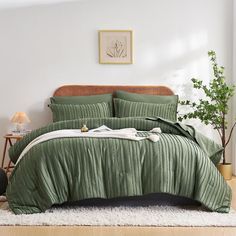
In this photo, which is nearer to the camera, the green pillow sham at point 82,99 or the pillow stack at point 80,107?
the pillow stack at point 80,107

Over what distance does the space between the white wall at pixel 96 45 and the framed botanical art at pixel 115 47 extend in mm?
66

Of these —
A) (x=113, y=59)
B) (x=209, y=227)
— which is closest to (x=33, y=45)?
(x=113, y=59)

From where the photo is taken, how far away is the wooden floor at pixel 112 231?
294 centimetres

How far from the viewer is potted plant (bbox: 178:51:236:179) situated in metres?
5.32

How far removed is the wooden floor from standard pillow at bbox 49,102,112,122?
89.5 inches

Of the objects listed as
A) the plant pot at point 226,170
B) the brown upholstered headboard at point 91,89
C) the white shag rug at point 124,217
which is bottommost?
the plant pot at point 226,170

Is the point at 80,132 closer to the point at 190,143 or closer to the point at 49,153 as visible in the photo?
the point at 49,153

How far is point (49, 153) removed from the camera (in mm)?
3467

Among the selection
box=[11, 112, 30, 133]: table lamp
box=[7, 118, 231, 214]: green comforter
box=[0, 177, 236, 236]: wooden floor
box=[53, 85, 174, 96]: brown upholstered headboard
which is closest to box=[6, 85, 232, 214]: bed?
box=[7, 118, 231, 214]: green comforter

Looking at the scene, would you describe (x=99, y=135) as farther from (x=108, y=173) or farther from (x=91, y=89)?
(x=91, y=89)

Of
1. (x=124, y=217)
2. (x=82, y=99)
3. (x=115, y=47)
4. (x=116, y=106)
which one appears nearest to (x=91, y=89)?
(x=82, y=99)

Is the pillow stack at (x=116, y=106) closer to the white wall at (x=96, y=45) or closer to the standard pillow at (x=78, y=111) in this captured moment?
the standard pillow at (x=78, y=111)

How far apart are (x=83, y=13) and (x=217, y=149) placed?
2593 mm

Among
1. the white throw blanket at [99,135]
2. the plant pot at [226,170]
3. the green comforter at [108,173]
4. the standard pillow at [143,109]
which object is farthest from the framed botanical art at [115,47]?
the green comforter at [108,173]
